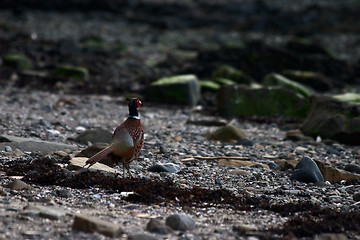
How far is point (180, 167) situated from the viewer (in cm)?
686

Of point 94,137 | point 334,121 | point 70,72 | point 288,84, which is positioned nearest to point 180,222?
point 94,137

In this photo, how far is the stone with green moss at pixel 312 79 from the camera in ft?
52.6

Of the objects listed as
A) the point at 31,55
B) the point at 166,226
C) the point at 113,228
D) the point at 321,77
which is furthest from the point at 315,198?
the point at 31,55

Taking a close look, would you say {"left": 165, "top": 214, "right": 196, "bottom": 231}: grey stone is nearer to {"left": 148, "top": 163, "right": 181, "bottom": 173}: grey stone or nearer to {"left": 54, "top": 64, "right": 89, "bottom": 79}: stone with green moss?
{"left": 148, "top": 163, "right": 181, "bottom": 173}: grey stone

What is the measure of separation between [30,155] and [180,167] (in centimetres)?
199

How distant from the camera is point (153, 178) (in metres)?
6.20

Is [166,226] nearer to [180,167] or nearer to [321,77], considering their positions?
[180,167]

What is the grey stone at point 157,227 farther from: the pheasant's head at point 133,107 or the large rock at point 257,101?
the large rock at point 257,101

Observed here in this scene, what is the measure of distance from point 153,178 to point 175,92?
7.35 m

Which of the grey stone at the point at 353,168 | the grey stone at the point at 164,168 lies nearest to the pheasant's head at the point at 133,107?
the grey stone at the point at 164,168

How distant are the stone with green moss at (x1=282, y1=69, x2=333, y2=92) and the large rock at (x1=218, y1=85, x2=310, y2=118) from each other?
3.86 meters

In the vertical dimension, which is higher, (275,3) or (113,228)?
(275,3)

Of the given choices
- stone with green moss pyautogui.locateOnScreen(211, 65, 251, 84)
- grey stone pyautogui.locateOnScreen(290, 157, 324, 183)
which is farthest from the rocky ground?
stone with green moss pyautogui.locateOnScreen(211, 65, 251, 84)

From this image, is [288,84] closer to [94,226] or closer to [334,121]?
[334,121]
